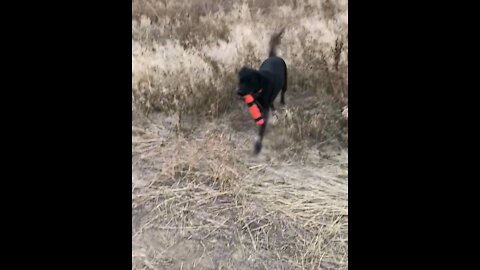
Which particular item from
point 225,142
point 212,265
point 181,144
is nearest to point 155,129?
point 181,144

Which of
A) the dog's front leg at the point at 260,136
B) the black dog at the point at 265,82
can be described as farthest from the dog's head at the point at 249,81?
the dog's front leg at the point at 260,136

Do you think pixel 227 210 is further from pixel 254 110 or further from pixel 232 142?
pixel 254 110

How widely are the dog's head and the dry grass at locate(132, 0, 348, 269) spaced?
2.9 inches

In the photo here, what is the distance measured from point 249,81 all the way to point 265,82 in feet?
0.22

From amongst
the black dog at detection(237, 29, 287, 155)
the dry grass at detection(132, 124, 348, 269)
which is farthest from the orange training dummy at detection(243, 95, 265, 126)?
the dry grass at detection(132, 124, 348, 269)

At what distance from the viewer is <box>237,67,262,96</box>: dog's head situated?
7.68 ft

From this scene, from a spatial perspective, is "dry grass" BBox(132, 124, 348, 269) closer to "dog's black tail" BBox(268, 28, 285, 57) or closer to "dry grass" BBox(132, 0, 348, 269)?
"dry grass" BBox(132, 0, 348, 269)

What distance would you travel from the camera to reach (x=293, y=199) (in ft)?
7.80

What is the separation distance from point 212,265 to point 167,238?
214 millimetres

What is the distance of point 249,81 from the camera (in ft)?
7.70

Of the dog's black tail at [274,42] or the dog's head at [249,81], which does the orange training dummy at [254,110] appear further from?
the dog's black tail at [274,42]

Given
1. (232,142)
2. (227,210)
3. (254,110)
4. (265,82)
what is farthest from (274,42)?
(227,210)

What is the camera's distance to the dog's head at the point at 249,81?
2.34 m

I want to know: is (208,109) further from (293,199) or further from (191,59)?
(293,199)
